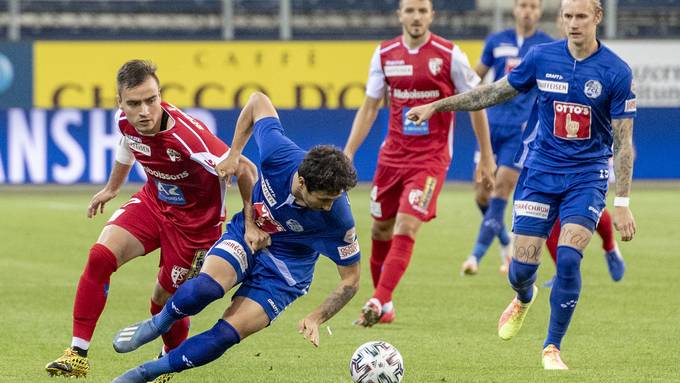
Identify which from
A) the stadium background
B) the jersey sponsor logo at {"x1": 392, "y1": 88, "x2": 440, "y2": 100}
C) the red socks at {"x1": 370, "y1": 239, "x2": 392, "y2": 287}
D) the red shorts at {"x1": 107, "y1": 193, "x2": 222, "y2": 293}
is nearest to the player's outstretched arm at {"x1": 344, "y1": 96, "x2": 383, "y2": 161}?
the jersey sponsor logo at {"x1": 392, "y1": 88, "x2": 440, "y2": 100}

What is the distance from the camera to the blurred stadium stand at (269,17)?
2577 centimetres

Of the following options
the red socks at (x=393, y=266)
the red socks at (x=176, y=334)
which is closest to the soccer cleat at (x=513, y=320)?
the red socks at (x=393, y=266)

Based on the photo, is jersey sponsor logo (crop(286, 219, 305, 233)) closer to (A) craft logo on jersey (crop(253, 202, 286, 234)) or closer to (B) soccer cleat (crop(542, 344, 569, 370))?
(A) craft logo on jersey (crop(253, 202, 286, 234))

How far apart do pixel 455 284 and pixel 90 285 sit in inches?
187

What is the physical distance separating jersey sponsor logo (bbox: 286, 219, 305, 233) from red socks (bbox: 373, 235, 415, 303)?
2.26m

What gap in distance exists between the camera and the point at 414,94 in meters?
9.52

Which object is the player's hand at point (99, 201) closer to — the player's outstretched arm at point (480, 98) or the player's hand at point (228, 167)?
the player's hand at point (228, 167)

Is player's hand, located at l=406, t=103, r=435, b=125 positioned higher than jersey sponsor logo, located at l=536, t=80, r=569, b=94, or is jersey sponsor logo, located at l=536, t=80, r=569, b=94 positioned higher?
jersey sponsor logo, located at l=536, t=80, r=569, b=94

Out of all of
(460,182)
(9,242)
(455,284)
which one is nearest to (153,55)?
(460,182)

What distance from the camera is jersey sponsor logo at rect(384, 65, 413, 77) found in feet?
31.1

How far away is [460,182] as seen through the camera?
21812 millimetres

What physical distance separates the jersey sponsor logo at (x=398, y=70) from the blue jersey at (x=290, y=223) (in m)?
2.75

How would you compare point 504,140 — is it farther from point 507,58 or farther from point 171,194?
point 171,194

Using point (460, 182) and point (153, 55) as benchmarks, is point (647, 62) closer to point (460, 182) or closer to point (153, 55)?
point (460, 182)
